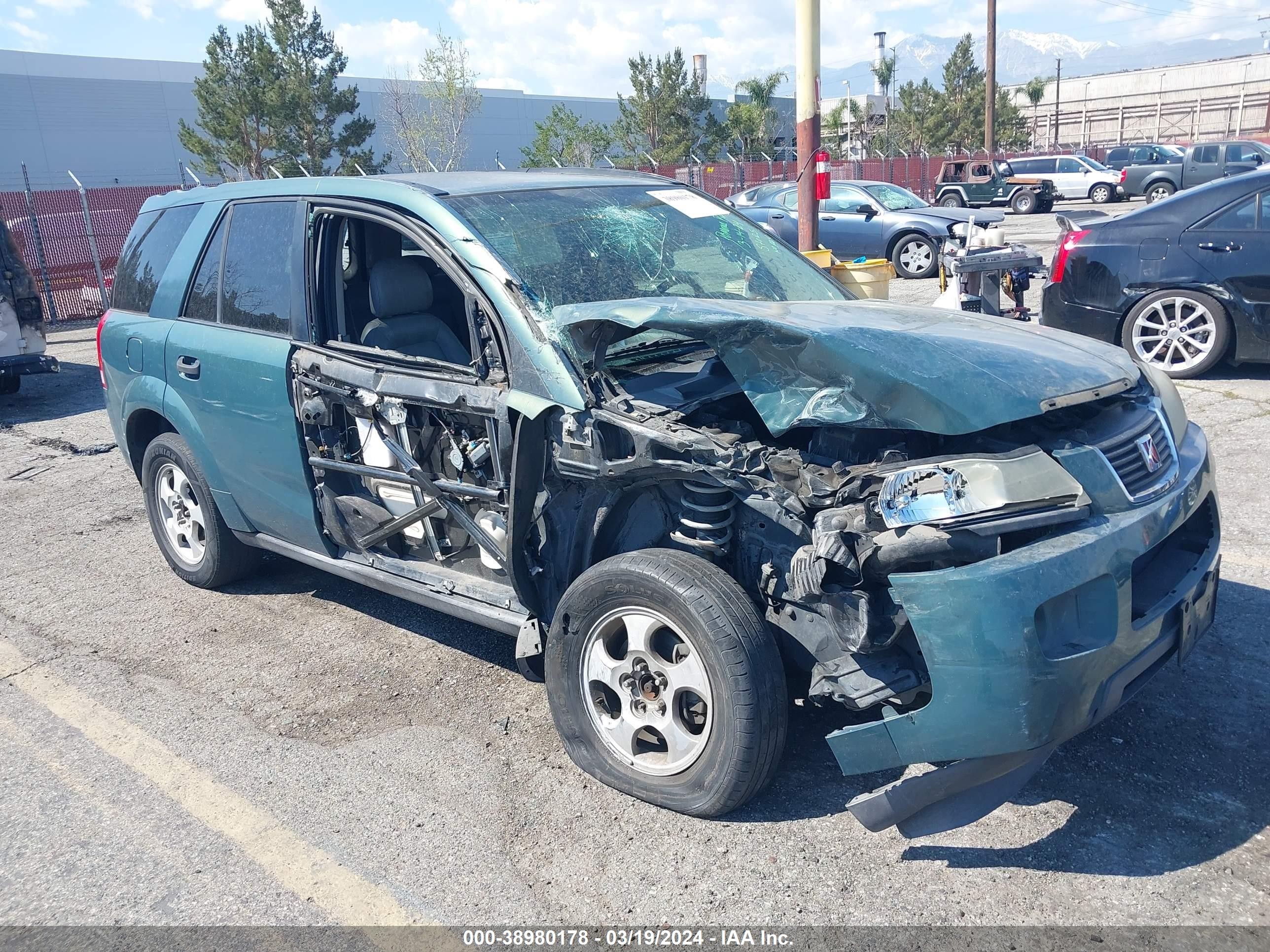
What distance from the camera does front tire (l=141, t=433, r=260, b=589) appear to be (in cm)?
495

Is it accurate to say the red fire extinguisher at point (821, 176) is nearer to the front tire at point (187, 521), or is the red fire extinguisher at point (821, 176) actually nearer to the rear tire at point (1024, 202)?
the front tire at point (187, 521)

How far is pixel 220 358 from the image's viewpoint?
450 centimetres

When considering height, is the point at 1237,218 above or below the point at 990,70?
below

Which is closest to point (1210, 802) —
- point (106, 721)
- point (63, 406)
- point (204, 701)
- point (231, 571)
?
point (204, 701)

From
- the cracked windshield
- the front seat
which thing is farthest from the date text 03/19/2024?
the front seat

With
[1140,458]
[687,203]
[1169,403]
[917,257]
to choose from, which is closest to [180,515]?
[687,203]

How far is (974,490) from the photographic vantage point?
2666 millimetres

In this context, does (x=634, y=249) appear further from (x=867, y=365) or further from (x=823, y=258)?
(x=823, y=258)

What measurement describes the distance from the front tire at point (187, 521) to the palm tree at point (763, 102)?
134ft

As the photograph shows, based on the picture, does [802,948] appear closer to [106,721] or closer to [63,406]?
[106,721]

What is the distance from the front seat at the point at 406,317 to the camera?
4285 mm

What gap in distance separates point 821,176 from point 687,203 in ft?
26.1

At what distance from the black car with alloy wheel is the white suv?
2490 cm

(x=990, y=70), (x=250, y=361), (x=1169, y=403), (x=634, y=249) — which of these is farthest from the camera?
(x=990, y=70)
